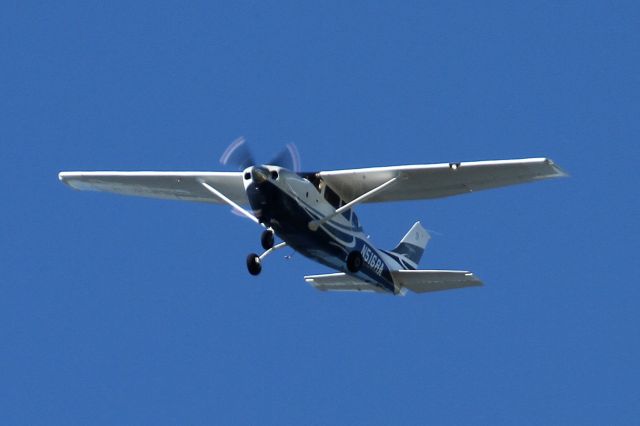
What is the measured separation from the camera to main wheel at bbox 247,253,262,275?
27.6m

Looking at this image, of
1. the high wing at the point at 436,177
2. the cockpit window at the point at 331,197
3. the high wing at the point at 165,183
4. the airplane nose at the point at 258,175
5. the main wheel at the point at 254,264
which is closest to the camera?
the airplane nose at the point at 258,175

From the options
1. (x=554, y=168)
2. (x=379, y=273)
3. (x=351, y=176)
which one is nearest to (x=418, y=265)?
(x=379, y=273)

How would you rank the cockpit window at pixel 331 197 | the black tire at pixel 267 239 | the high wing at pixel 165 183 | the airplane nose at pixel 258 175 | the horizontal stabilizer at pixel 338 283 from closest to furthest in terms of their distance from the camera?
the airplane nose at pixel 258 175
the black tire at pixel 267 239
the cockpit window at pixel 331 197
the high wing at pixel 165 183
the horizontal stabilizer at pixel 338 283

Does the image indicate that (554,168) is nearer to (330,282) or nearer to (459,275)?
(459,275)

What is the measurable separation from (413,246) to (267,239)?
255 inches

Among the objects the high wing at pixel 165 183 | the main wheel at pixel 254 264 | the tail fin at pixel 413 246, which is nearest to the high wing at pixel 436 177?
the main wheel at pixel 254 264

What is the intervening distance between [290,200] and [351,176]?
205cm

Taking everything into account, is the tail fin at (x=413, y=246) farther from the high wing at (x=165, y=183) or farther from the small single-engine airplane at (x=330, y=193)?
the high wing at (x=165, y=183)

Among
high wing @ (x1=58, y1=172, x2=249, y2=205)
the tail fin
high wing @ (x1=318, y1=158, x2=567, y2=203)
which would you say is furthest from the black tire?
the tail fin

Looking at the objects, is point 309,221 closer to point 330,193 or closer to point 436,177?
point 330,193

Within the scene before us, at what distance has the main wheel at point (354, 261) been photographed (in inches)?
1118

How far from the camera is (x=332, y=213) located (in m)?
27.9

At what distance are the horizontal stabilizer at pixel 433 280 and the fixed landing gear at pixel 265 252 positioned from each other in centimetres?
→ 341

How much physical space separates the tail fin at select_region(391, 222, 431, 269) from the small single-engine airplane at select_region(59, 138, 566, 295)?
0.31 m
